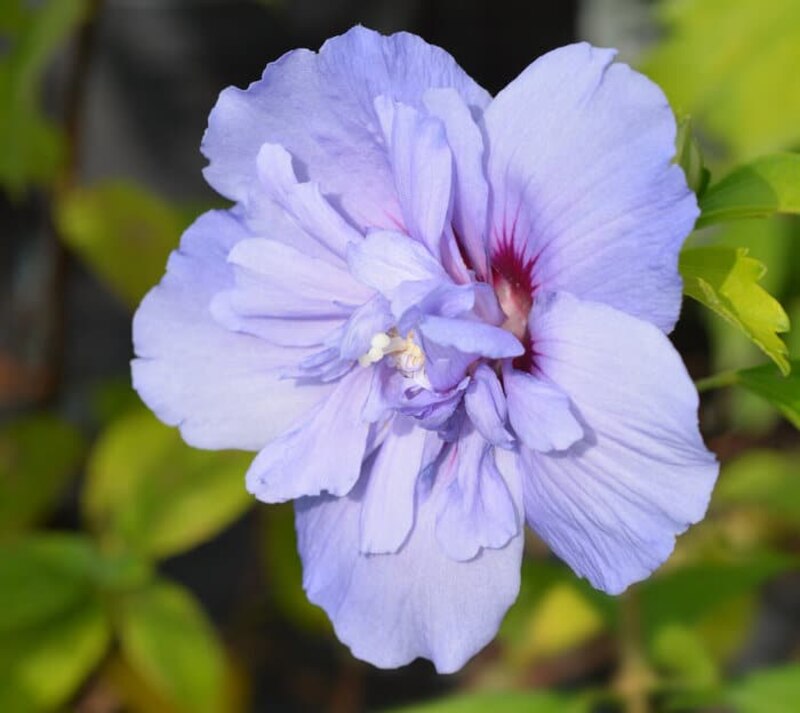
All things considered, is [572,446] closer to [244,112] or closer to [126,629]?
[244,112]

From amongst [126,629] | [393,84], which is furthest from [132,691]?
[393,84]

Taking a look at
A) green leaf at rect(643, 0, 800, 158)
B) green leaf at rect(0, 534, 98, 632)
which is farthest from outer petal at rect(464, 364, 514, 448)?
green leaf at rect(0, 534, 98, 632)

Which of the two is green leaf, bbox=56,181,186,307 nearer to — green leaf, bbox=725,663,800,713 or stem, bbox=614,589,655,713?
stem, bbox=614,589,655,713

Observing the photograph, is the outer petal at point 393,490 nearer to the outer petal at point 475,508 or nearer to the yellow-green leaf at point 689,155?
the outer petal at point 475,508

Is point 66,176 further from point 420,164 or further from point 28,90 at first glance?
point 420,164

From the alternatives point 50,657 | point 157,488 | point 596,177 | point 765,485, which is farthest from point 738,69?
point 50,657

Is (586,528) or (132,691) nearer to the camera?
(586,528)
